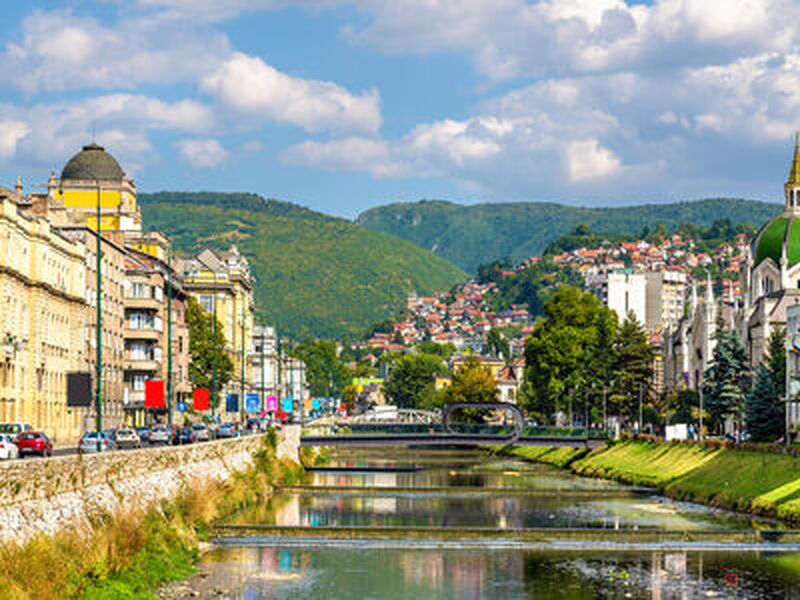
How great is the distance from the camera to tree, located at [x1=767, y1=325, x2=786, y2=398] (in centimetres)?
12162

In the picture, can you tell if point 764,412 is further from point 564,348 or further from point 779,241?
point 779,241

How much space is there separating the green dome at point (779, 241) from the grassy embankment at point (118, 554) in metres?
116

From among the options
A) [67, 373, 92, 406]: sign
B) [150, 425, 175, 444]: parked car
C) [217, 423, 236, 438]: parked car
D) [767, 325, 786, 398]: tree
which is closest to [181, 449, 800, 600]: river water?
[150, 425, 175, 444]: parked car

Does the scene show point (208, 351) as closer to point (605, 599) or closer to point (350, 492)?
point (350, 492)

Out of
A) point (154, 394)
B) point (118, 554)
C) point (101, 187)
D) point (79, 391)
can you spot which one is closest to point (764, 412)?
point (154, 394)

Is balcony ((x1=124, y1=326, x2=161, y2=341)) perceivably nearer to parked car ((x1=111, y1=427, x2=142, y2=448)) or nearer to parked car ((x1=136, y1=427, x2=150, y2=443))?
parked car ((x1=136, y1=427, x2=150, y2=443))

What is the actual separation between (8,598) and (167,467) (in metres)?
29.5

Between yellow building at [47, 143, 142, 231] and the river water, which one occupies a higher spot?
yellow building at [47, 143, 142, 231]

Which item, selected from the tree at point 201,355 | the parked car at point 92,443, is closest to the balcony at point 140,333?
the tree at point 201,355

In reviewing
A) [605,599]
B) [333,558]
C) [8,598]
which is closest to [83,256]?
[333,558]

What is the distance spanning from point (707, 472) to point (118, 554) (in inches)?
2161

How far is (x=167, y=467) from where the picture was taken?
6744 centimetres

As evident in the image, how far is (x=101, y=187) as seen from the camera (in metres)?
175

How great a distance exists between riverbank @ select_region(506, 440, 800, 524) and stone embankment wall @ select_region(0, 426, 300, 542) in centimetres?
3019
